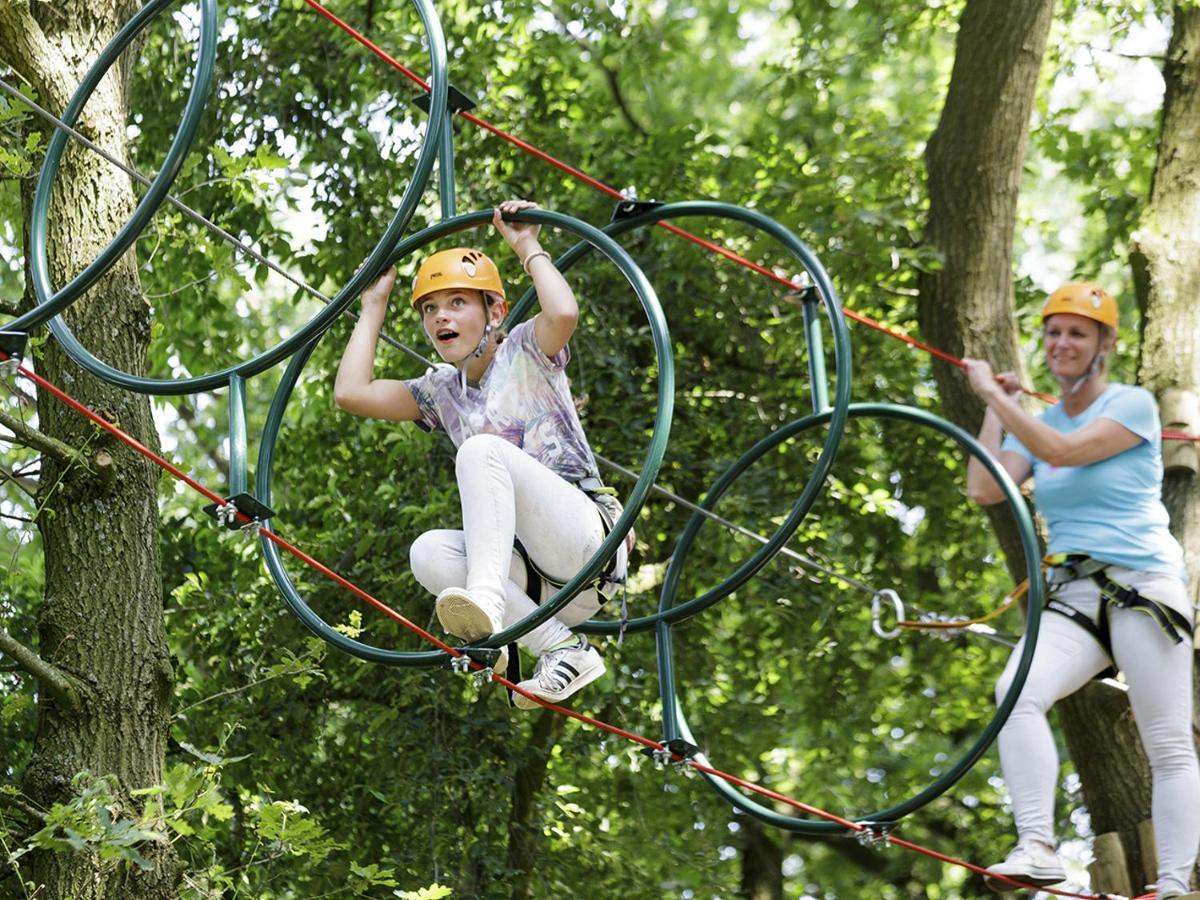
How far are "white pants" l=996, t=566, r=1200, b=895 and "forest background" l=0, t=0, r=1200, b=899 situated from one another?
45.1 inches

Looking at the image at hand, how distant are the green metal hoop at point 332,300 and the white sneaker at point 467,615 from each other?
0.62 metres

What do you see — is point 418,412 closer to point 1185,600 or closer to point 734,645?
point 1185,600

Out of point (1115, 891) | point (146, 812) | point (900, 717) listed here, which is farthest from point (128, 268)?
point (900, 717)

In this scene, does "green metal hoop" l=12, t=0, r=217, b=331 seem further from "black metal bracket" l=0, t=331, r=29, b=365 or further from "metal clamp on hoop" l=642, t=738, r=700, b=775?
"metal clamp on hoop" l=642, t=738, r=700, b=775

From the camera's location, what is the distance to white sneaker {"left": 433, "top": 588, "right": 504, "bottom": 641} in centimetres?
348

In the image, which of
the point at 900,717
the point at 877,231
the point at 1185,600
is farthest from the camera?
the point at 900,717

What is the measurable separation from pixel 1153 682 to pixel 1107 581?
0.88ft

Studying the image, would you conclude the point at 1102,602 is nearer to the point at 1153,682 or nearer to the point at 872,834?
the point at 1153,682

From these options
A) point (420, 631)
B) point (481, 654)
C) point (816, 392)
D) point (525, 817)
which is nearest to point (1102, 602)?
point (816, 392)

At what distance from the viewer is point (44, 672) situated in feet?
14.6

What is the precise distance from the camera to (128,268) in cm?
501

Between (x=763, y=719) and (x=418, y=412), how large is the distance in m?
3.96

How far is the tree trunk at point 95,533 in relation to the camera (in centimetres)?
453

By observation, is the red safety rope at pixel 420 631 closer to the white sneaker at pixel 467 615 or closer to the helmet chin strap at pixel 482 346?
the white sneaker at pixel 467 615
